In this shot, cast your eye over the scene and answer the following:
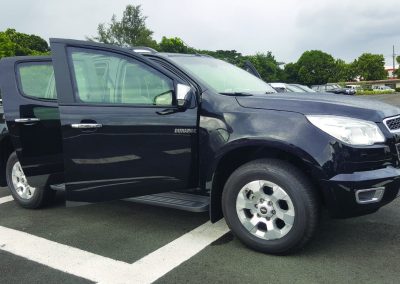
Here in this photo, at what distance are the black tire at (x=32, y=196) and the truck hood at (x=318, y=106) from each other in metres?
2.68

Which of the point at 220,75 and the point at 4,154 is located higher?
the point at 220,75

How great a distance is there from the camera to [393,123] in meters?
3.56

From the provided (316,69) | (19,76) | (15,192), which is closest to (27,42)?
(316,69)

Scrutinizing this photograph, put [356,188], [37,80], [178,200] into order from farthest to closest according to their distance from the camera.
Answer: [37,80] < [178,200] < [356,188]

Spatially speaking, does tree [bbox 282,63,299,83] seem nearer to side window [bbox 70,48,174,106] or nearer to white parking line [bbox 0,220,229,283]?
side window [bbox 70,48,174,106]

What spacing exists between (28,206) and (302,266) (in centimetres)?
335

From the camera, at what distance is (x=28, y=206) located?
515 cm

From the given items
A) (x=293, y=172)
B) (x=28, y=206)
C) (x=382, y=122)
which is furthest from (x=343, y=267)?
(x=28, y=206)

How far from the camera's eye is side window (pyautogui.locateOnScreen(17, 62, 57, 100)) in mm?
4613

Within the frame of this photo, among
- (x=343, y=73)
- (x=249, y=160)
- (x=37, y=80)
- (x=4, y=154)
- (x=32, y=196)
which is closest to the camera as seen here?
(x=249, y=160)

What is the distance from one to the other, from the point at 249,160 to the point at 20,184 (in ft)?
9.59

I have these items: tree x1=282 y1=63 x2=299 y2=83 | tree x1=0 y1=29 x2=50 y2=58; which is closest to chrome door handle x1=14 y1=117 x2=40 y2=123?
tree x1=0 y1=29 x2=50 y2=58

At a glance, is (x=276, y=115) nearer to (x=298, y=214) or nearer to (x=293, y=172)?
(x=293, y=172)

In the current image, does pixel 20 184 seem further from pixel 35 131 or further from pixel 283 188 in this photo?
pixel 283 188
